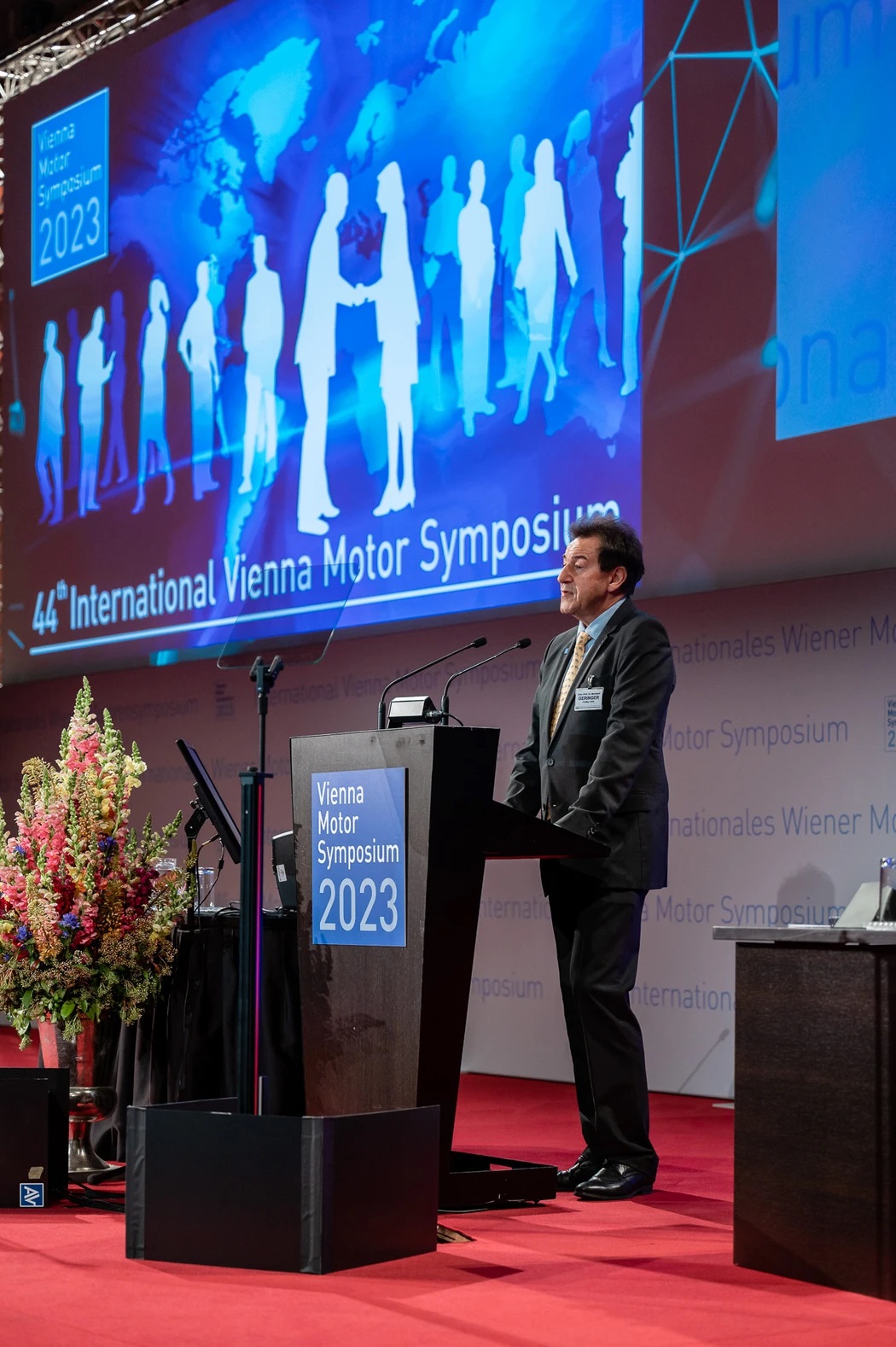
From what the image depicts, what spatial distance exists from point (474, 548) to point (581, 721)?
1903mm

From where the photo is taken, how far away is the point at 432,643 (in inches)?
249

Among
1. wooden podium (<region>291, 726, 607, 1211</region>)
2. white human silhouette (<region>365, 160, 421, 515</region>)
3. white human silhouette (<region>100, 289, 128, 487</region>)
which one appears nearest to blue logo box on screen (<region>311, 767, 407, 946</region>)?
wooden podium (<region>291, 726, 607, 1211</region>)

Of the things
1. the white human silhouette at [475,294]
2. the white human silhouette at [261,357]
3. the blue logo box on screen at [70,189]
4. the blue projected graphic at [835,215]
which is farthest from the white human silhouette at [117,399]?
the blue projected graphic at [835,215]

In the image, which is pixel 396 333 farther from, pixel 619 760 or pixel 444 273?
pixel 619 760

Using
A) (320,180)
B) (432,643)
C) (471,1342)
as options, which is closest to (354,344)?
(320,180)

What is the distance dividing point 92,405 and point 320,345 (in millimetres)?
1647

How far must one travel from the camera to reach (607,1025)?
143 inches

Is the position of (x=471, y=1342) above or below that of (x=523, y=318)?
below

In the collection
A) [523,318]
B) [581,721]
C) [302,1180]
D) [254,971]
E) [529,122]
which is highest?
[529,122]

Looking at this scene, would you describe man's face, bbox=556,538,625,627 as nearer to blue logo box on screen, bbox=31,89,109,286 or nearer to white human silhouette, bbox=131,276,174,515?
white human silhouette, bbox=131,276,174,515

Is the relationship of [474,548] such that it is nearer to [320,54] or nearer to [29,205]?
[320,54]

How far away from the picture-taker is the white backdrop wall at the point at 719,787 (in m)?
4.97

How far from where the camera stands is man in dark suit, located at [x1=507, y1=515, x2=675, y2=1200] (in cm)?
361

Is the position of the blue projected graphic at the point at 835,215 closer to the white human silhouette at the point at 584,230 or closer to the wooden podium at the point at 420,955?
the white human silhouette at the point at 584,230
